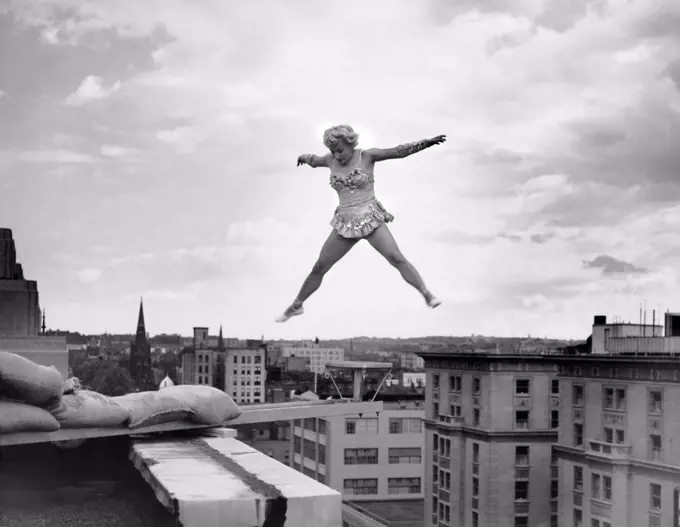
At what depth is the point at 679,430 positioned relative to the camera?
77.3ft

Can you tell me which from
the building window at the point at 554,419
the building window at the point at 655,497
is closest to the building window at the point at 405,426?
the building window at the point at 554,419

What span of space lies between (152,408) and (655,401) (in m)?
22.3

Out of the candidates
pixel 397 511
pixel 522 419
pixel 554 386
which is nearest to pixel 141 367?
pixel 397 511

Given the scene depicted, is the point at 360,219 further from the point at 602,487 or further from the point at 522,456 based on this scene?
the point at 522,456

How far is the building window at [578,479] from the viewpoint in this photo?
27322 mm

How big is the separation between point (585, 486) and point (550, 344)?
8.47 meters

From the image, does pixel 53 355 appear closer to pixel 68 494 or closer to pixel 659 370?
pixel 68 494

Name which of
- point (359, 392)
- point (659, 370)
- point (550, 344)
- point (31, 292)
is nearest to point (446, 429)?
point (550, 344)

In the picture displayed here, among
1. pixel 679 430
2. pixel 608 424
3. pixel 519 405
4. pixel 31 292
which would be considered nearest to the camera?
pixel 31 292

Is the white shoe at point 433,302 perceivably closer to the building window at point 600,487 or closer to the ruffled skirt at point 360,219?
the ruffled skirt at point 360,219

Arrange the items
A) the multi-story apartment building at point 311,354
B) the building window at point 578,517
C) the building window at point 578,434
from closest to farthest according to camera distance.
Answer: the building window at point 578,517
the building window at point 578,434
the multi-story apartment building at point 311,354

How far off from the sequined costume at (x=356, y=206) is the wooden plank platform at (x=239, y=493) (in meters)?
1.11

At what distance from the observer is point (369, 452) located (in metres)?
40.1

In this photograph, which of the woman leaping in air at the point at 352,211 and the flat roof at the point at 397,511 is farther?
the flat roof at the point at 397,511
